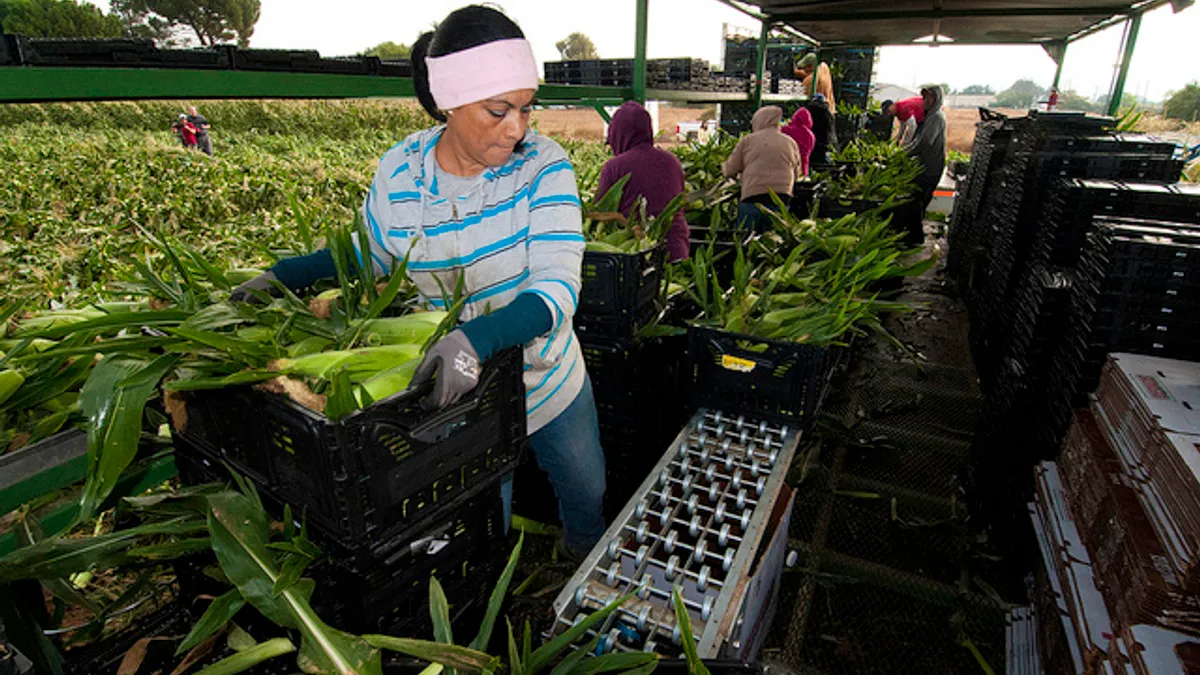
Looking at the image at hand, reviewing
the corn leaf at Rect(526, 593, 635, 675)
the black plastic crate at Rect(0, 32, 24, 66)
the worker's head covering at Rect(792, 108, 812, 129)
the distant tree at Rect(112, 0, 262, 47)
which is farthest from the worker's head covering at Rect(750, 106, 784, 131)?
the distant tree at Rect(112, 0, 262, 47)

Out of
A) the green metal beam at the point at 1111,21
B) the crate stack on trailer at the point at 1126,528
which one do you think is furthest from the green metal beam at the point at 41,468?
the green metal beam at the point at 1111,21

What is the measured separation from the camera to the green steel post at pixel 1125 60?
8375mm

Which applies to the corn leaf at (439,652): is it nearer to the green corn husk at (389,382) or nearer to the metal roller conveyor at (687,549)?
the metal roller conveyor at (687,549)

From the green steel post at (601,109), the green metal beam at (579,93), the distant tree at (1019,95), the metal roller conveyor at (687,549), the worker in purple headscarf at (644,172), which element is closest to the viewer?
the metal roller conveyor at (687,549)

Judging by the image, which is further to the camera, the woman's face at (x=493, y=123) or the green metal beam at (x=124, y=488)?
the woman's face at (x=493, y=123)

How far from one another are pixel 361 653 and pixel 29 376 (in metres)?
1.30

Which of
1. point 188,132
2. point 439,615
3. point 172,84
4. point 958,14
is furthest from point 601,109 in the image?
point 188,132

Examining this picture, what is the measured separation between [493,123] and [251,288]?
0.78 m

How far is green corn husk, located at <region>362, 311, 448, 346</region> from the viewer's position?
1600 mm

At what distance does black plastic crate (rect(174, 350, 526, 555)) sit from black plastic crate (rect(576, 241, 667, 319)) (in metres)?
1.14

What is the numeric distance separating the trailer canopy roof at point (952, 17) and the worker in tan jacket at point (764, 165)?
291 centimetres

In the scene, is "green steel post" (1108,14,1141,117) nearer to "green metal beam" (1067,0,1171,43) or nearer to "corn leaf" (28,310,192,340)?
"green metal beam" (1067,0,1171,43)

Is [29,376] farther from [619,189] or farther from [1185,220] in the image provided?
[1185,220]

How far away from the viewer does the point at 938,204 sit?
1146 centimetres
